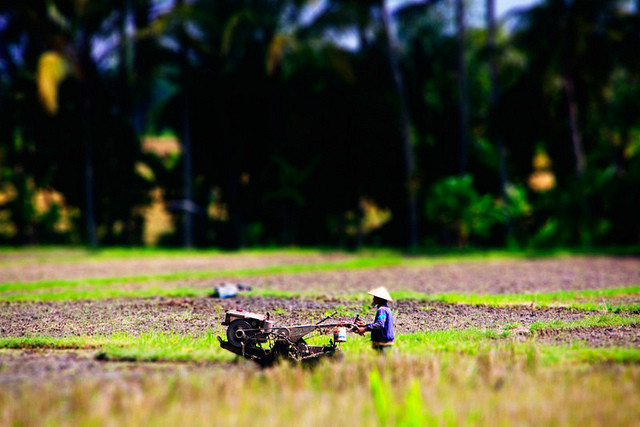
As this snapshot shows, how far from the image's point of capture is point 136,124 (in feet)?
100.0

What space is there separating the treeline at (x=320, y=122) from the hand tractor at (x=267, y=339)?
639 inches

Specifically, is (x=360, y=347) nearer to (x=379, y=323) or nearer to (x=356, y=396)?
(x=379, y=323)

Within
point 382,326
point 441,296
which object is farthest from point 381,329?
point 441,296

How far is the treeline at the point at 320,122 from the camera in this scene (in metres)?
22.5

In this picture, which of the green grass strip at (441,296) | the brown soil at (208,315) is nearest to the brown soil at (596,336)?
the brown soil at (208,315)

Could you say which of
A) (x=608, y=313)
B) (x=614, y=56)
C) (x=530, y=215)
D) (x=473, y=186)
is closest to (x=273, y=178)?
(x=473, y=186)

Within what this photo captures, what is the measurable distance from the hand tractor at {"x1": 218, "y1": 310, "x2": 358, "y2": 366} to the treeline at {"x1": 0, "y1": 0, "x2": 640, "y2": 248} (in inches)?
639

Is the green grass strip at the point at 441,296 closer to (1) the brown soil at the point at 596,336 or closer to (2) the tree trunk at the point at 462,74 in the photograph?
(1) the brown soil at the point at 596,336

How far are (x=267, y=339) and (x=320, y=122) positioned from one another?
63.4 feet

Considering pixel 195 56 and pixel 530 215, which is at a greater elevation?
pixel 195 56

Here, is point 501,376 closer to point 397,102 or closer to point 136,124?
point 397,102

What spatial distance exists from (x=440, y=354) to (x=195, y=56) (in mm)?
20267

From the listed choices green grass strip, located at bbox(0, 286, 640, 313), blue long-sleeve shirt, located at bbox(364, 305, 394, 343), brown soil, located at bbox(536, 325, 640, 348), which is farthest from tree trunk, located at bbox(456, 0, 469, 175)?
blue long-sleeve shirt, located at bbox(364, 305, 394, 343)

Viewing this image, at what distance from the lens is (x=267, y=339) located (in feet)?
23.2
